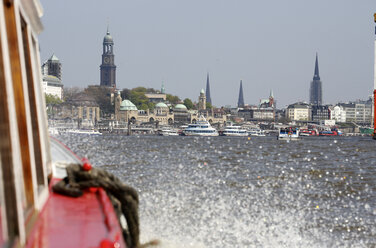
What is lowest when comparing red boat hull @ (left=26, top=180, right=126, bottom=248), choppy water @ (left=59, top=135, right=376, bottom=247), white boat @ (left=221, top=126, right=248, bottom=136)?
white boat @ (left=221, top=126, right=248, bottom=136)

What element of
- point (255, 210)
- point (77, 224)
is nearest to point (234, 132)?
point (255, 210)

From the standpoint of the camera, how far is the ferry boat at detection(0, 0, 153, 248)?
2.49 m

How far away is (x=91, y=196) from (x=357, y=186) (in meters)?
15.6

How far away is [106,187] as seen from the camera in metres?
4.59

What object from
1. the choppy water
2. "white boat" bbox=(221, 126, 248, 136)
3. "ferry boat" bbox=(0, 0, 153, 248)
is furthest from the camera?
"white boat" bbox=(221, 126, 248, 136)

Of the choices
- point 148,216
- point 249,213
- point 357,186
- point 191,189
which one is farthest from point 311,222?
point 357,186

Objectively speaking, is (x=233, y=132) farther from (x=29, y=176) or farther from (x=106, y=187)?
(x=29, y=176)

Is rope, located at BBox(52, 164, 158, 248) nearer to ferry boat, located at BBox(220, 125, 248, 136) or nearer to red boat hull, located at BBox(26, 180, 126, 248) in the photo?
red boat hull, located at BBox(26, 180, 126, 248)

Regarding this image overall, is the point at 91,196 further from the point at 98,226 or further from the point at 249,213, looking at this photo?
the point at 249,213

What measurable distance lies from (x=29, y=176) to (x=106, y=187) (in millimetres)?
1175

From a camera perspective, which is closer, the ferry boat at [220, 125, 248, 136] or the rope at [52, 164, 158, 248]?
the rope at [52, 164, 158, 248]

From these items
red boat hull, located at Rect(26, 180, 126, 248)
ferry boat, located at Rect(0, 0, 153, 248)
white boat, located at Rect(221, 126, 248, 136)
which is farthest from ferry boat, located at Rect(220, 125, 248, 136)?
red boat hull, located at Rect(26, 180, 126, 248)

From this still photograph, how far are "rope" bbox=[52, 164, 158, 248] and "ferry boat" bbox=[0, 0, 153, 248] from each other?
46 millimetres

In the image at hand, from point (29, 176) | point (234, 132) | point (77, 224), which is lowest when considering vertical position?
point (234, 132)
